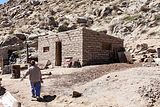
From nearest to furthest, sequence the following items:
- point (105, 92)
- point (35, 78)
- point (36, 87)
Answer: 1. point (105, 92)
2. point (35, 78)
3. point (36, 87)

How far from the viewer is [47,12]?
6812 centimetres

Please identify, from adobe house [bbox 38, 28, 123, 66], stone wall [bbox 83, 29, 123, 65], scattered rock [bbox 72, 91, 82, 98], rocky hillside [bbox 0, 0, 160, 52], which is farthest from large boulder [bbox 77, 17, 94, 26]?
scattered rock [bbox 72, 91, 82, 98]

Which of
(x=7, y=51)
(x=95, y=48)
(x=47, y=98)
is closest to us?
(x=47, y=98)

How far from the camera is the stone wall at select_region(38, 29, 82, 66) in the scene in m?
29.0

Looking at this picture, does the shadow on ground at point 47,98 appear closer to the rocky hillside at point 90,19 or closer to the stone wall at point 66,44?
the stone wall at point 66,44

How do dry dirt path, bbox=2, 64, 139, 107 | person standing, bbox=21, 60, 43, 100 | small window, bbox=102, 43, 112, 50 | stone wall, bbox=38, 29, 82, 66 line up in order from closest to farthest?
1. dry dirt path, bbox=2, 64, 139, 107
2. person standing, bbox=21, 60, 43, 100
3. stone wall, bbox=38, 29, 82, 66
4. small window, bbox=102, 43, 112, 50

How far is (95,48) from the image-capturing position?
29734 millimetres

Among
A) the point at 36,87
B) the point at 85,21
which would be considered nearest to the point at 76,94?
the point at 36,87

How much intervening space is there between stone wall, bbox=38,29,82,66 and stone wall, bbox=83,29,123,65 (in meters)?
0.52

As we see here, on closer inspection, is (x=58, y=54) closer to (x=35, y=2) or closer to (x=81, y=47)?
(x=81, y=47)

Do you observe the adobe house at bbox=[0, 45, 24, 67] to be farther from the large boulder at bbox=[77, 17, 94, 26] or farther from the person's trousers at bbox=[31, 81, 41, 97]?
the person's trousers at bbox=[31, 81, 41, 97]

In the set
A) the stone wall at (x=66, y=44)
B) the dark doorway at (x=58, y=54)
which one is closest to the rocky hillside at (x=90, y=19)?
the stone wall at (x=66, y=44)

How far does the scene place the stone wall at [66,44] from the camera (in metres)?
29.0

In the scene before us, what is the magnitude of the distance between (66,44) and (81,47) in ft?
6.65
